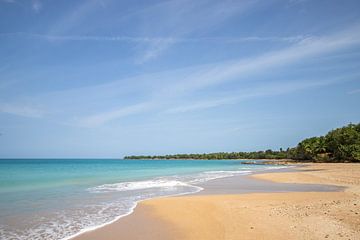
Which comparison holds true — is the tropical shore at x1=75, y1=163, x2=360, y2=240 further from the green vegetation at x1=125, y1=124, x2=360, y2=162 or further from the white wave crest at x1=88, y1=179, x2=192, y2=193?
the green vegetation at x1=125, y1=124, x2=360, y2=162

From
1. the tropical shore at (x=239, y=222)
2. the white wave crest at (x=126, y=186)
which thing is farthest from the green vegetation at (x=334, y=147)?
the tropical shore at (x=239, y=222)

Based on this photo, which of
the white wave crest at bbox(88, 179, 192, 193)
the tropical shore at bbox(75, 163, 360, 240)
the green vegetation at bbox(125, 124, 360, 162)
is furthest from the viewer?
the green vegetation at bbox(125, 124, 360, 162)

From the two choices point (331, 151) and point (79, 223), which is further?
point (331, 151)

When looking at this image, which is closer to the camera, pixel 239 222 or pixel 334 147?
pixel 239 222

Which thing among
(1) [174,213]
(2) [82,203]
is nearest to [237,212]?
(1) [174,213]

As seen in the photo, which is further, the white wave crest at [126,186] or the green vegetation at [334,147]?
the green vegetation at [334,147]

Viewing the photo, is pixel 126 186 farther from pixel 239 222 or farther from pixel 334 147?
pixel 334 147

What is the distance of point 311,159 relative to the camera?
88562mm

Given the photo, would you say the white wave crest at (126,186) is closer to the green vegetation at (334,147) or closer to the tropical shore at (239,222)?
the tropical shore at (239,222)

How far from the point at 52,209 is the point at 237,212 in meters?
7.66

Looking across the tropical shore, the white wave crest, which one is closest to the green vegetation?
the white wave crest

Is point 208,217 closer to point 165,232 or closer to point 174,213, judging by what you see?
point 174,213

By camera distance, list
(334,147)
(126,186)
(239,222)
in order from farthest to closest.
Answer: (334,147) → (126,186) → (239,222)

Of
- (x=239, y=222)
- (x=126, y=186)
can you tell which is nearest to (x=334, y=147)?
(x=126, y=186)
